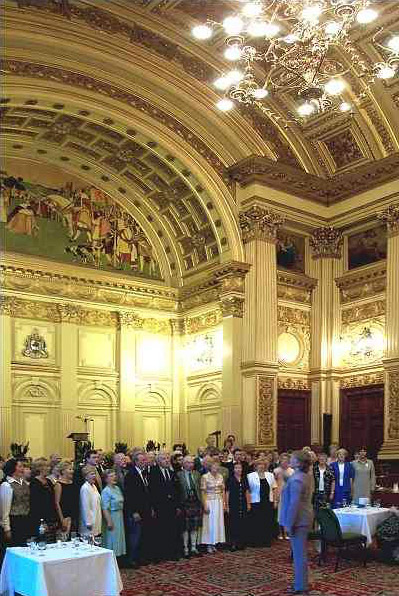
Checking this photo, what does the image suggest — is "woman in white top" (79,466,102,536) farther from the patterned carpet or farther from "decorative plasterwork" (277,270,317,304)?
"decorative plasterwork" (277,270,317,304)

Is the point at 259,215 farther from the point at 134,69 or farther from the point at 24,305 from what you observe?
the point at 24,305

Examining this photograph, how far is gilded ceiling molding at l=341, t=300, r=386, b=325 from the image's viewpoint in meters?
17.9

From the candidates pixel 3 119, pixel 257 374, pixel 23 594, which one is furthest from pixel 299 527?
pixel 3 119

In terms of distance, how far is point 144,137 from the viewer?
57.4ft

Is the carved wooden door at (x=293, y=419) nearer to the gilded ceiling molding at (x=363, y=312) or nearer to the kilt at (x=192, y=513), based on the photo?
the gilded ceiling molding at (x=363, y=312)

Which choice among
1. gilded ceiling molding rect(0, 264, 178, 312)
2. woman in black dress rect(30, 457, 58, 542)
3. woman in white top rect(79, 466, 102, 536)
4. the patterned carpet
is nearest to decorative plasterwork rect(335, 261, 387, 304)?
gilded ceiling molding rect(0, 264, 178, 312)

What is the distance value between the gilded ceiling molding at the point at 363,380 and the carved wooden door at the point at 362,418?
→ 4.0 inches

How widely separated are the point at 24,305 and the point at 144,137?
5.24 metres

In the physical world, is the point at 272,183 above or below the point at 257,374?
above

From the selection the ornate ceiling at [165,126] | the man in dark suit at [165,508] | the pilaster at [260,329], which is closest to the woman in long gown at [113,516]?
the man in dark suit at [165,508]

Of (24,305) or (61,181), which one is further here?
(61,181)

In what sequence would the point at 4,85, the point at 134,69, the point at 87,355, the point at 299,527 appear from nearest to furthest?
the point at 299,527 < the point at 4,85 < the point at 134,69 < the point at 87,355

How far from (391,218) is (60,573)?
1319cm

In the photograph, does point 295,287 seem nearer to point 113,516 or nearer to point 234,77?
point 234,77
